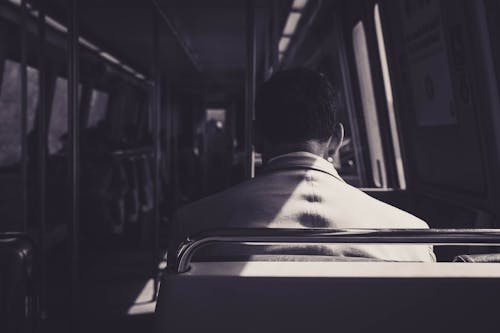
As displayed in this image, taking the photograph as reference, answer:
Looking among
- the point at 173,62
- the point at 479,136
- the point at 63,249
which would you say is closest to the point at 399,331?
the point at 479,136

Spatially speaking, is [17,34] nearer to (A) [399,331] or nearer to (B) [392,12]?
(B) [392,12]

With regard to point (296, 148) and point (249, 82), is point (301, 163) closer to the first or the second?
point (296, 148)

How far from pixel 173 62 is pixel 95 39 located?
10.8 ft

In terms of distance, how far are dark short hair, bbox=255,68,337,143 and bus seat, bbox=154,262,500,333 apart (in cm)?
50

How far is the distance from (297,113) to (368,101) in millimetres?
3048

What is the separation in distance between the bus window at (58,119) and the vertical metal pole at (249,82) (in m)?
4.56

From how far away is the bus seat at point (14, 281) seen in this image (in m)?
1.67

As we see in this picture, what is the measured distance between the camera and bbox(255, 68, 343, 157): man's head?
149cm

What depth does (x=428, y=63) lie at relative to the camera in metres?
2.77

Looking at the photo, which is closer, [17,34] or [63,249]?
A: [17,34]

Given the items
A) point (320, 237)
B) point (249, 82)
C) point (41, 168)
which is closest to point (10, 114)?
point (41, 168)

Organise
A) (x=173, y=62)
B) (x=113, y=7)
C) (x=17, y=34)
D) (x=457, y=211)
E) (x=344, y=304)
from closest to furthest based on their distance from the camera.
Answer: (x=344, y=304) < (x=457, y=211) < (x=17, y=34) < (x=113, y=7) < (x=173, y=62)

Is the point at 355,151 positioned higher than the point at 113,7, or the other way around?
the point at 113,7

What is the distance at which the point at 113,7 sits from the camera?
577 cm
